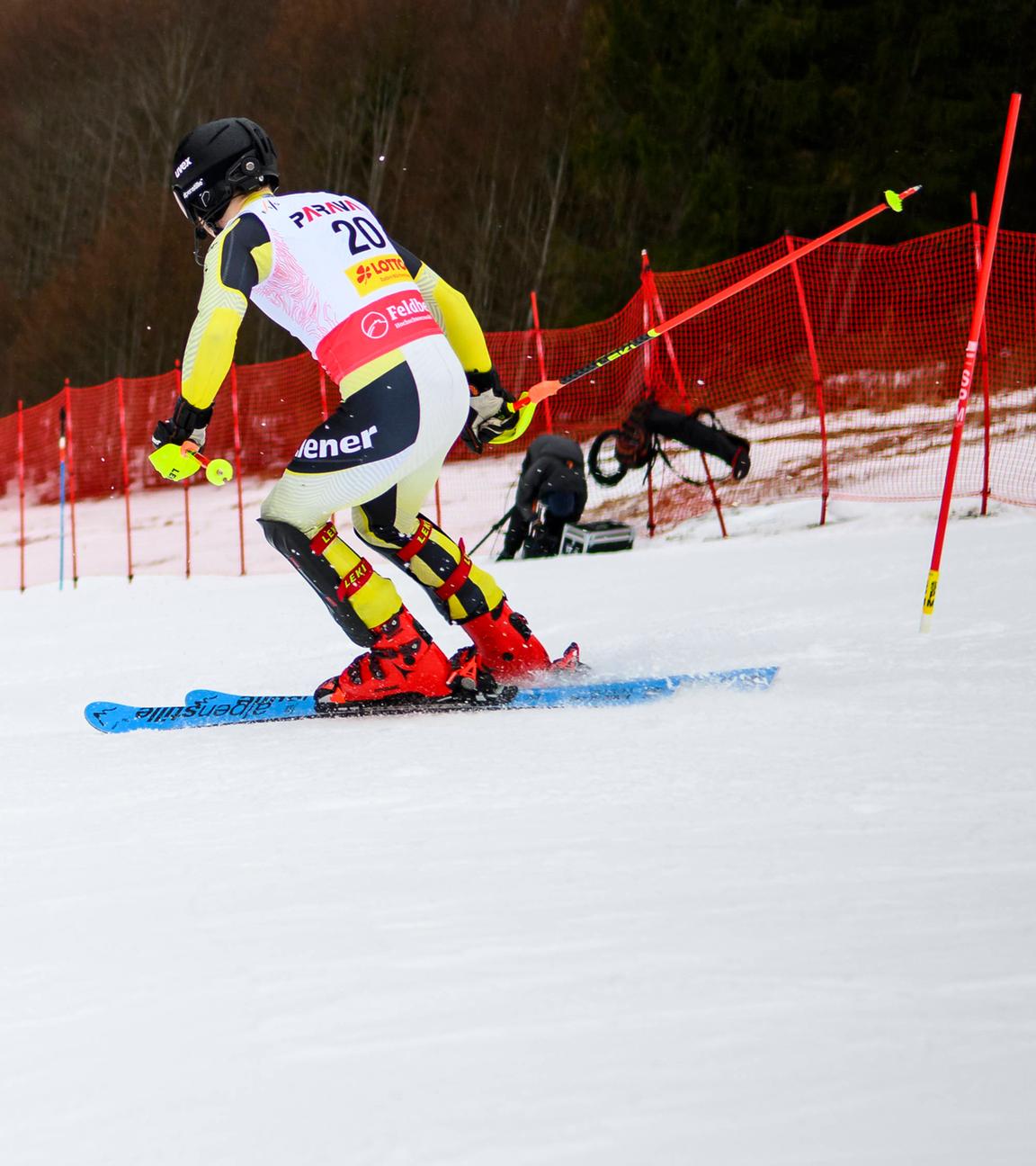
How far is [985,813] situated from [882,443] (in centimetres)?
1160

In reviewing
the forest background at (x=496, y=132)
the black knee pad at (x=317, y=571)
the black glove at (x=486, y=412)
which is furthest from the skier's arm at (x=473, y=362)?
the forest background at (x=496, y=132)

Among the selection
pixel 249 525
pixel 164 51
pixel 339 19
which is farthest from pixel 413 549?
pixel 164 51

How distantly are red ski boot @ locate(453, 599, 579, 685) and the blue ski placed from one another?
4.6 inches

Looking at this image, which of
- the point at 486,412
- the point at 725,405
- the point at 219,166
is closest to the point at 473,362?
the point at 486,412

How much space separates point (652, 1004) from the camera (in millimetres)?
1740

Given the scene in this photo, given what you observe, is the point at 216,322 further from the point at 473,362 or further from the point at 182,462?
the point at 473,362

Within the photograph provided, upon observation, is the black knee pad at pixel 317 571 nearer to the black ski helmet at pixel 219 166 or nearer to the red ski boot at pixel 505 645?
the red ski boot at pixel 505 645

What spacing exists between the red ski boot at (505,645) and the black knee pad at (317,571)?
424mm

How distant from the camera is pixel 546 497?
9.05 m

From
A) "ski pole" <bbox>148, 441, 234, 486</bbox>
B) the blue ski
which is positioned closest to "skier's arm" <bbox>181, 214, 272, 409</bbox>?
"ski pole" <bbox>148, 441, 234, 486</bbox>

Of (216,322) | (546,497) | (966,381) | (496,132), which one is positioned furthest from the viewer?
(496,132)

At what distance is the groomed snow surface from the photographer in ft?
4.91

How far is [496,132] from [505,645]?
25720 mm

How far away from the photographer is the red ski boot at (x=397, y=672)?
3.87m
